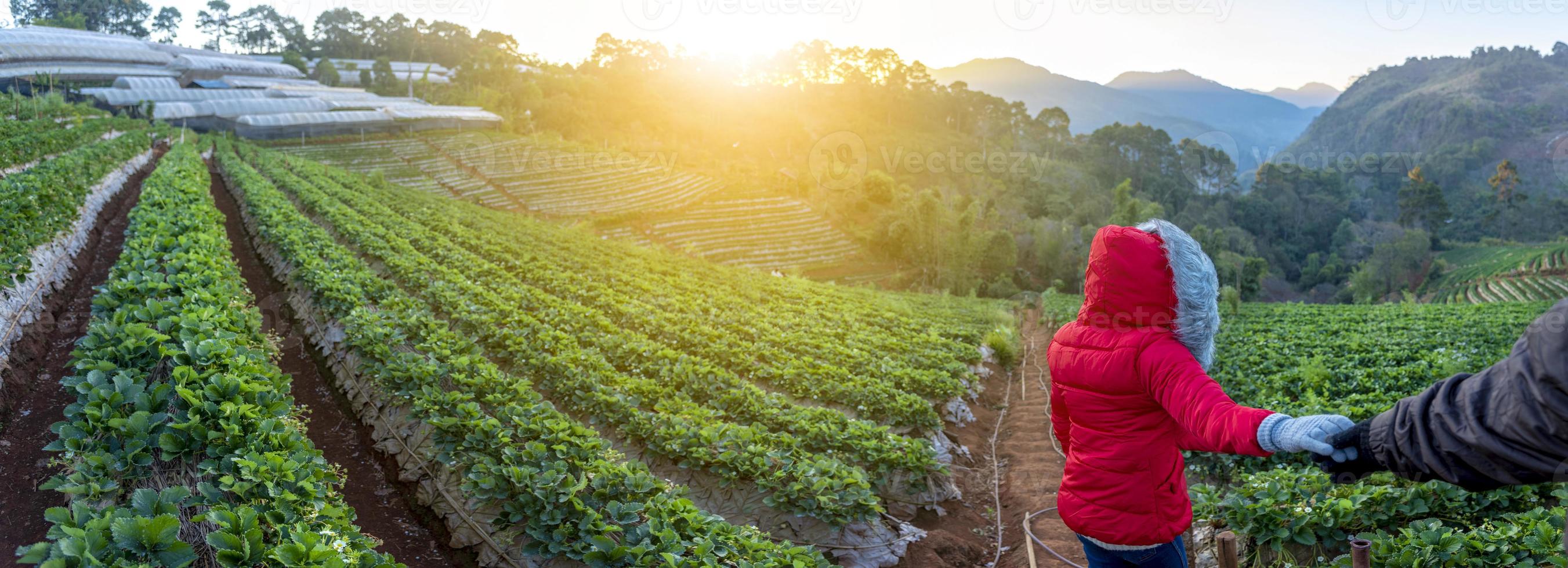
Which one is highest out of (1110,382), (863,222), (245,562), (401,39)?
(401,39)

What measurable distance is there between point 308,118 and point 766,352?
4619cm

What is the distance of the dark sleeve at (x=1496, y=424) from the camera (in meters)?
1.49

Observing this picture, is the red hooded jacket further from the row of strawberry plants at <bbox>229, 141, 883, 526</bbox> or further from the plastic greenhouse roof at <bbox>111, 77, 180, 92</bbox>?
the plastic greenhouse roof at <bbox>111, 77, 180, 92</bbox>

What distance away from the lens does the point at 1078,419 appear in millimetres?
2797

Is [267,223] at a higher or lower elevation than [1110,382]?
lower

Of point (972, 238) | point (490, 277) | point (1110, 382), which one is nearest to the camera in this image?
point (1110, 382)

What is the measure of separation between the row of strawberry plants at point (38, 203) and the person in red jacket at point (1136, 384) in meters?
10.3

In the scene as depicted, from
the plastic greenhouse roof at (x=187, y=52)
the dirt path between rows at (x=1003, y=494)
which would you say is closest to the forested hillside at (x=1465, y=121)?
the dirt path between rows at (x=1003, y=494)

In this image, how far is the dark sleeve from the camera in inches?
58.7

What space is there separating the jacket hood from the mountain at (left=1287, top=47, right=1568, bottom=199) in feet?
260

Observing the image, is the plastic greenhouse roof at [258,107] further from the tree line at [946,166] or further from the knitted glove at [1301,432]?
the knitted glove at [1301,432]

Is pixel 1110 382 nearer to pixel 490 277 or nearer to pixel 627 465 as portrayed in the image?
pixel 627 465

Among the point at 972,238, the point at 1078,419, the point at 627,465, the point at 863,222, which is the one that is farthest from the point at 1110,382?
the point at 863,222

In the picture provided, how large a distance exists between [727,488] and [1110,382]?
3.85 metres
